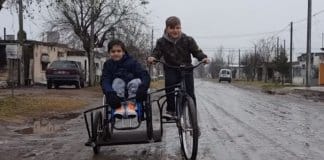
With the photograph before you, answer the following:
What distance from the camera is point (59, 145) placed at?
982 centimetres

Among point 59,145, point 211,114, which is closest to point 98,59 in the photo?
point 211,114

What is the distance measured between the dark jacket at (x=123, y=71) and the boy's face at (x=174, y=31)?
63 centimetres

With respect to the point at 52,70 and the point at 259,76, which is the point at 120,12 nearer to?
the point at 52,70

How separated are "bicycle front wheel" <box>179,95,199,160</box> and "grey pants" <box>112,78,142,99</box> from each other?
2.27ft

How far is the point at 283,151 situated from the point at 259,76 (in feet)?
276

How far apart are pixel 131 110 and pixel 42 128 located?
5902 millimetres

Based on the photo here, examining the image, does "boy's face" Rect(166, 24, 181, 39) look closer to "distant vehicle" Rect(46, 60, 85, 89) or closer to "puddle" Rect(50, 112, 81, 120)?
"puddle" Rect(50, 112, 81, 120)

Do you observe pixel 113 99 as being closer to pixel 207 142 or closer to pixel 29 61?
pixel 207 142

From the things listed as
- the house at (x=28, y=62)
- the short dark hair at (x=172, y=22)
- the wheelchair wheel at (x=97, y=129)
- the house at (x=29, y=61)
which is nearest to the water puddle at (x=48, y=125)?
the wheelchair wheel at (x=97, y=129)

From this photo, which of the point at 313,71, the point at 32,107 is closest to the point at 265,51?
the point at 313,71

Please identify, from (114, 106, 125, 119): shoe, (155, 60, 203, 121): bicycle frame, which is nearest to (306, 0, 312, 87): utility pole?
(155, 60, 203, 121): bicycle frame

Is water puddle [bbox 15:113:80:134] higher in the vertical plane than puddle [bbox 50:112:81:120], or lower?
higher

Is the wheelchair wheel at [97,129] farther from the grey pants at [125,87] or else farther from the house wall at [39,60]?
the house wall at [39,60]

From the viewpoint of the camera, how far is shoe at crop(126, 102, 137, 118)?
7.94m
